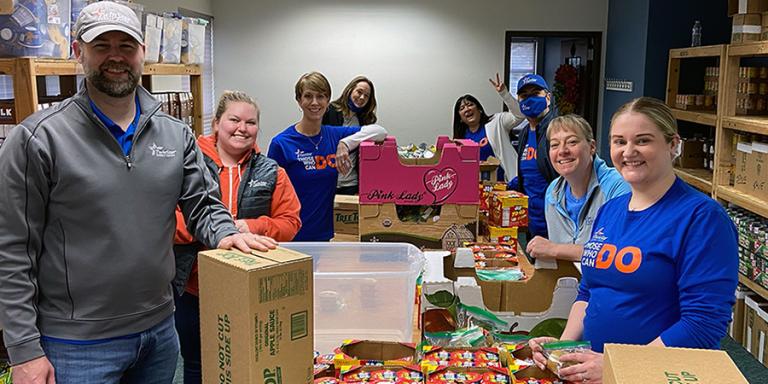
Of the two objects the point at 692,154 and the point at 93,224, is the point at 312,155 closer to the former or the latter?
the point at 93,224

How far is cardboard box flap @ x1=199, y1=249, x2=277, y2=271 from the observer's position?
3.95 feet

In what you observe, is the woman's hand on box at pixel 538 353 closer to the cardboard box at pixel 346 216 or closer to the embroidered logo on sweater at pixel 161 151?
the embroidered logo on sweater at pixel 161 151

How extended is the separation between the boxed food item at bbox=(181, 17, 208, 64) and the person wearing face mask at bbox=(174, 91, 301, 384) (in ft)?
6.68

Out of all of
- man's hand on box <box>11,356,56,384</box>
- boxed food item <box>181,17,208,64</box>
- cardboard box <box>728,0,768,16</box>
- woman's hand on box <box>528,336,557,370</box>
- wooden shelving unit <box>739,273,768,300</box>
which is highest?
cardboard box <box>728,0,768,16</box>

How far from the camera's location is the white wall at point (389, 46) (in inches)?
265

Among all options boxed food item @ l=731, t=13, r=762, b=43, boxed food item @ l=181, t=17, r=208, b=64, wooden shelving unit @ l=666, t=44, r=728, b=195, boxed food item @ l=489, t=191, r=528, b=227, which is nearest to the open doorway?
wooden shelving unit @ l=666, t=44, r=728, b=195

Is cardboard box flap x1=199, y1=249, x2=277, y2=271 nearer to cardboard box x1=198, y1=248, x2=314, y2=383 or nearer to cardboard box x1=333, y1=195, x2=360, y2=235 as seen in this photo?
cardboard box x1=198, y1=248, x2=314, y2=383

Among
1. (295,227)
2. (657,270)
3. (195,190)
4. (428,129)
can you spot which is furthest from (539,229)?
(428,129)

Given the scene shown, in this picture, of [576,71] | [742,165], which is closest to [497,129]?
[742,165]

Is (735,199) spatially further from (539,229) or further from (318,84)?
(318,84)

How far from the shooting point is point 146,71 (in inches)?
138

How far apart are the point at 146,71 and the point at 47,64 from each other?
1.11 meters

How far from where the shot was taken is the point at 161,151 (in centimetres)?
164

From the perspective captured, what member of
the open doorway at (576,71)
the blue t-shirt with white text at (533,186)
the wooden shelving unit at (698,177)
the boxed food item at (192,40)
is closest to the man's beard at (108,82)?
the blue t-shirt with white text at (533,186)
